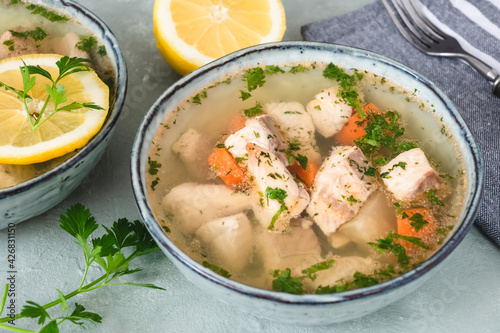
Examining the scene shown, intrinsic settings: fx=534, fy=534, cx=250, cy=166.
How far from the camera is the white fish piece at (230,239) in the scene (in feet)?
3.42

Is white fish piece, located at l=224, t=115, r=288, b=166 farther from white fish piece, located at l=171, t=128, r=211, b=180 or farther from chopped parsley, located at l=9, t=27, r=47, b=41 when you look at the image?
chopped parsley, located at l=9, t=27, r=47, b=41

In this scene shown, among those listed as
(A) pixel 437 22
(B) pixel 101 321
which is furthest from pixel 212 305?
(A) pixel 437 22

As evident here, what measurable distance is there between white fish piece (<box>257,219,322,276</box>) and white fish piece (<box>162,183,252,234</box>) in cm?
9

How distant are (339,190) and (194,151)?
1.10 feet

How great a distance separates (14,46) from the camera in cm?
144

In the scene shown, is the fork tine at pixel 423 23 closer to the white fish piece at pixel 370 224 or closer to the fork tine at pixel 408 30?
the fork tine at pixel 408 30

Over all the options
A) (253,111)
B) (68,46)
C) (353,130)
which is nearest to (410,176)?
(353,130)

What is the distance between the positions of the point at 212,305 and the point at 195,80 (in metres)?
0.52

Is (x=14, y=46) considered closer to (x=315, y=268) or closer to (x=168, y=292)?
(x=168, y=292)

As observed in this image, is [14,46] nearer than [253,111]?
No

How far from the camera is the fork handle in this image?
1560 millimetres

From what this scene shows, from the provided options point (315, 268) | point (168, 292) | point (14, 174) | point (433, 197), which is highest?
point (433, 197)

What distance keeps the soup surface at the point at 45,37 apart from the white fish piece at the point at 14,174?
0.84 feet

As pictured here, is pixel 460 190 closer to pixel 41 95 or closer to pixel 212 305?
pixel 212 305
